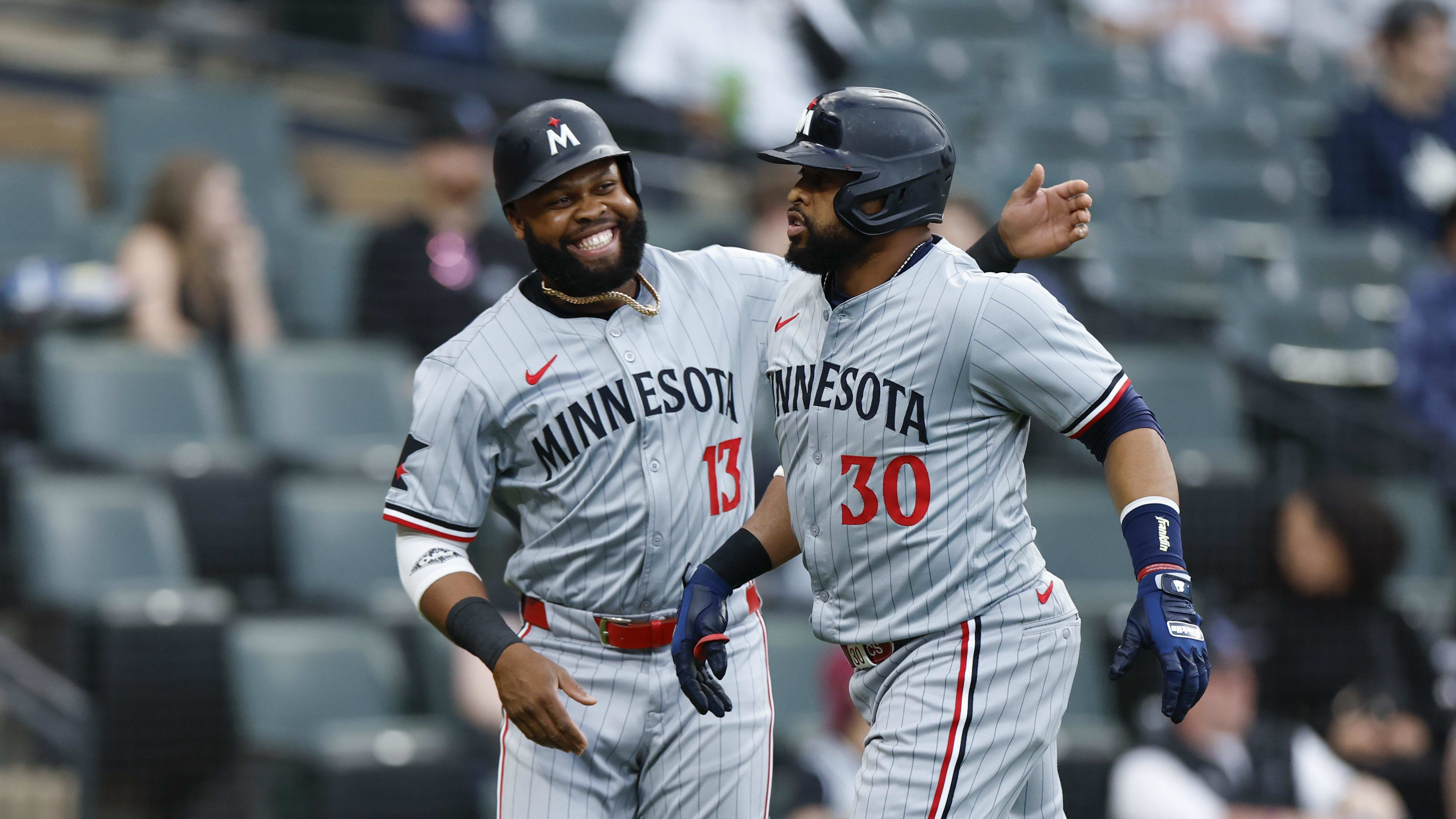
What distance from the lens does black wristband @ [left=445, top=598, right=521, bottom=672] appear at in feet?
9.73

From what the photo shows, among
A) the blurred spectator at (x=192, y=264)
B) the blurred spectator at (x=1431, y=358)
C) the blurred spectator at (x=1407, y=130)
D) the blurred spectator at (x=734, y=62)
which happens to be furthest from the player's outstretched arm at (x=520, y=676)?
the blurred spectator at (x=1407, y=130)

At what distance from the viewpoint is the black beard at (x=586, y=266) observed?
315cm

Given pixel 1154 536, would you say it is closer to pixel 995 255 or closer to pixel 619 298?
pixel 995 255

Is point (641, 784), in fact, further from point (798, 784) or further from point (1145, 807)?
point (1145, 807)

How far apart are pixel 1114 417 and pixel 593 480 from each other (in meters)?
0.94

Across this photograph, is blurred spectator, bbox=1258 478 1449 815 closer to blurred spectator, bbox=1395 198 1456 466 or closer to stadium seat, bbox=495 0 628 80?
blurred spectator, bbox=1395 198 1456 466

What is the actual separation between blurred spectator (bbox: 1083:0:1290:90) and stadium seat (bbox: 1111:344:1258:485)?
3512 millimetres

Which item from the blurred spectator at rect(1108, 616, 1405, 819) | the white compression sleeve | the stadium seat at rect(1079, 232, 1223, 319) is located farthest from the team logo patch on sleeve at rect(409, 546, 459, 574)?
the stadium seat at rect(1079, 232, 1223, 319)

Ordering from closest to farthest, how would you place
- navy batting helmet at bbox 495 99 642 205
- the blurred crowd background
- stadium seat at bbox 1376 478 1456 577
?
navy batting helmet at bbox 495 99 642 205 → the blurred crowd background → stadium seat at bbox 1376 478 1456 577

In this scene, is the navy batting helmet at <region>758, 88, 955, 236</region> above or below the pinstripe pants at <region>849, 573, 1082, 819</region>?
above

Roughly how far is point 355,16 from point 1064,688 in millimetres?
6821

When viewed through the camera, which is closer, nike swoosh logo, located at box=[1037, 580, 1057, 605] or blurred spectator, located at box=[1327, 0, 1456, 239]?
nike swoosh logo, located at box=[1037, 580, 1057, 605]

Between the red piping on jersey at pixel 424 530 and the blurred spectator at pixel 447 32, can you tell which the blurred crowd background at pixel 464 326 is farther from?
the red piping on jersey at pixel 424 530

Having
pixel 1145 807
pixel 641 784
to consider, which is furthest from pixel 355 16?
pixel 641 784
